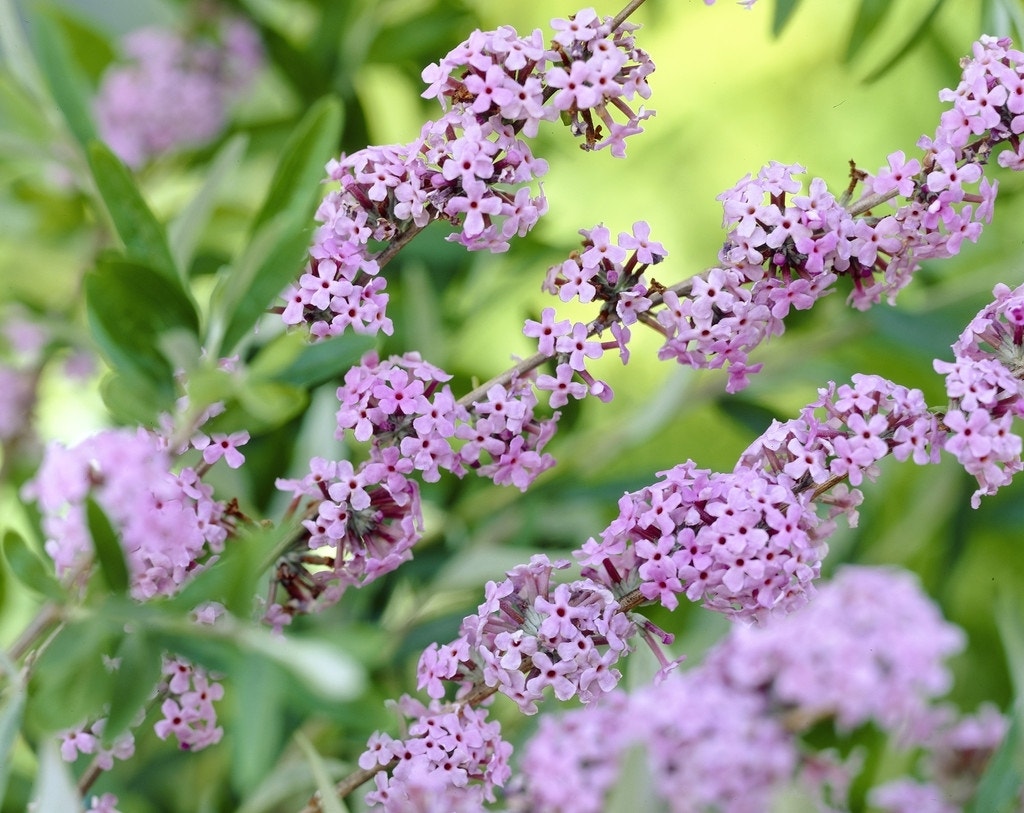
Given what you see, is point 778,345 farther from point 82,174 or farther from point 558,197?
point 82,174

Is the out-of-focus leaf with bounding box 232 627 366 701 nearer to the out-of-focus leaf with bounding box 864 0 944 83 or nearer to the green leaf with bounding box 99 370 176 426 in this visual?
the green leaf with bounding box 99 370 176 426

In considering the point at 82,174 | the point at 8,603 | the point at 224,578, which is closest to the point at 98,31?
the point at 82,174

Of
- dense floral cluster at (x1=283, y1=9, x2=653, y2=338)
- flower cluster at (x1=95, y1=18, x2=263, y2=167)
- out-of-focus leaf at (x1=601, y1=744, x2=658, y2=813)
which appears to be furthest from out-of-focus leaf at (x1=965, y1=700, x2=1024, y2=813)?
flower cluster at (x1=95, y1=18, x2=263, y2=167)

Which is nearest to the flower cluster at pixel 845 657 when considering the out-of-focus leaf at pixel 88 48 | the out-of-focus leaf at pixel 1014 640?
the out-of-focus leaf at pixel 1014 640

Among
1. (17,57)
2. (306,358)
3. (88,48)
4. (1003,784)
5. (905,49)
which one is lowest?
(1003,784)

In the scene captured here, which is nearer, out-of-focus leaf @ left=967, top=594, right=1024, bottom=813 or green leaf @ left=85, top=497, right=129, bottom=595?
green leaf @ left=85, top=497, right=129, bottom=595

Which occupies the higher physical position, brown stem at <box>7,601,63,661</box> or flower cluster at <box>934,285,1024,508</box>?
brown stem at <box>7,601,63,661</box>

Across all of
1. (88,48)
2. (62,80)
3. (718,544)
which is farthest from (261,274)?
(88,48)

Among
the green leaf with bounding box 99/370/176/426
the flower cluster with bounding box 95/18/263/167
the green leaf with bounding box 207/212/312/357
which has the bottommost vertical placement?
the green leaf with bounding box 99/370/176/426

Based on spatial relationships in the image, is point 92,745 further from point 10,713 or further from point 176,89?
point 176,89
